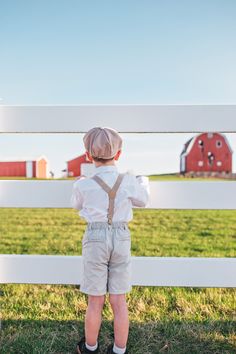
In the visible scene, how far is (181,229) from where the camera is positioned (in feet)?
25.2

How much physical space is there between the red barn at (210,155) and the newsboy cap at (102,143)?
1939cm

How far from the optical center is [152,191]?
2.82m

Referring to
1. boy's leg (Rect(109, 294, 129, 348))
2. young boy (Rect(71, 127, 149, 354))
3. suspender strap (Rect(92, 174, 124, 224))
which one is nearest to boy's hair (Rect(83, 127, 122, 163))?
young boy (Rect(71, 127, 149, 354))

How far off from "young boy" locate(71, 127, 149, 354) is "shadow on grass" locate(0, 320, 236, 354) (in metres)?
0.25

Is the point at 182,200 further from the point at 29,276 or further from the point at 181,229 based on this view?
the point at 181,229

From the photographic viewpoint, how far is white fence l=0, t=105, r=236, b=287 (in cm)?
280

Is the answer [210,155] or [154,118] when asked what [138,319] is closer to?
[154,118]

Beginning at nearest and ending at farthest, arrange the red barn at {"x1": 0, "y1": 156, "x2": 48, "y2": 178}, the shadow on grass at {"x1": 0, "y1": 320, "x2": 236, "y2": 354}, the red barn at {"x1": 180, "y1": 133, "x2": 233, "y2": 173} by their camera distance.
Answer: the shadow on grass at {"x1": 0, "y1": 320, "x2": 236, "y2": 354} < the red barn at {"x1": 0, "y1": 156, "x2": 48, "y2": 178} < the red barn at {"x1": 180, "y1": 133, "x2": 233, "y2": 173}

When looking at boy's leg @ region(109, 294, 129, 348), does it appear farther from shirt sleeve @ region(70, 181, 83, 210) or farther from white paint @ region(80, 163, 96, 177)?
white paint @ region(80, 163, 96, 177)

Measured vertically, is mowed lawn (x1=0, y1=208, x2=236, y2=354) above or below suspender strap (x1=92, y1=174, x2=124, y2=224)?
below

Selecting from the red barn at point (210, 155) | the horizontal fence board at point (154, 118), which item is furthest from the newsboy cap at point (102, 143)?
the red barn at point (210, 155)

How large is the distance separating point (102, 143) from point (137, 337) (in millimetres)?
1289

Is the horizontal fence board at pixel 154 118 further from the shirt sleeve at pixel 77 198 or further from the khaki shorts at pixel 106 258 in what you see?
the khaki shorts at pixel 106 258

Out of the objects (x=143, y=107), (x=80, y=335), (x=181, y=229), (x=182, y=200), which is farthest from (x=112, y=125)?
(x=181, y=229)
